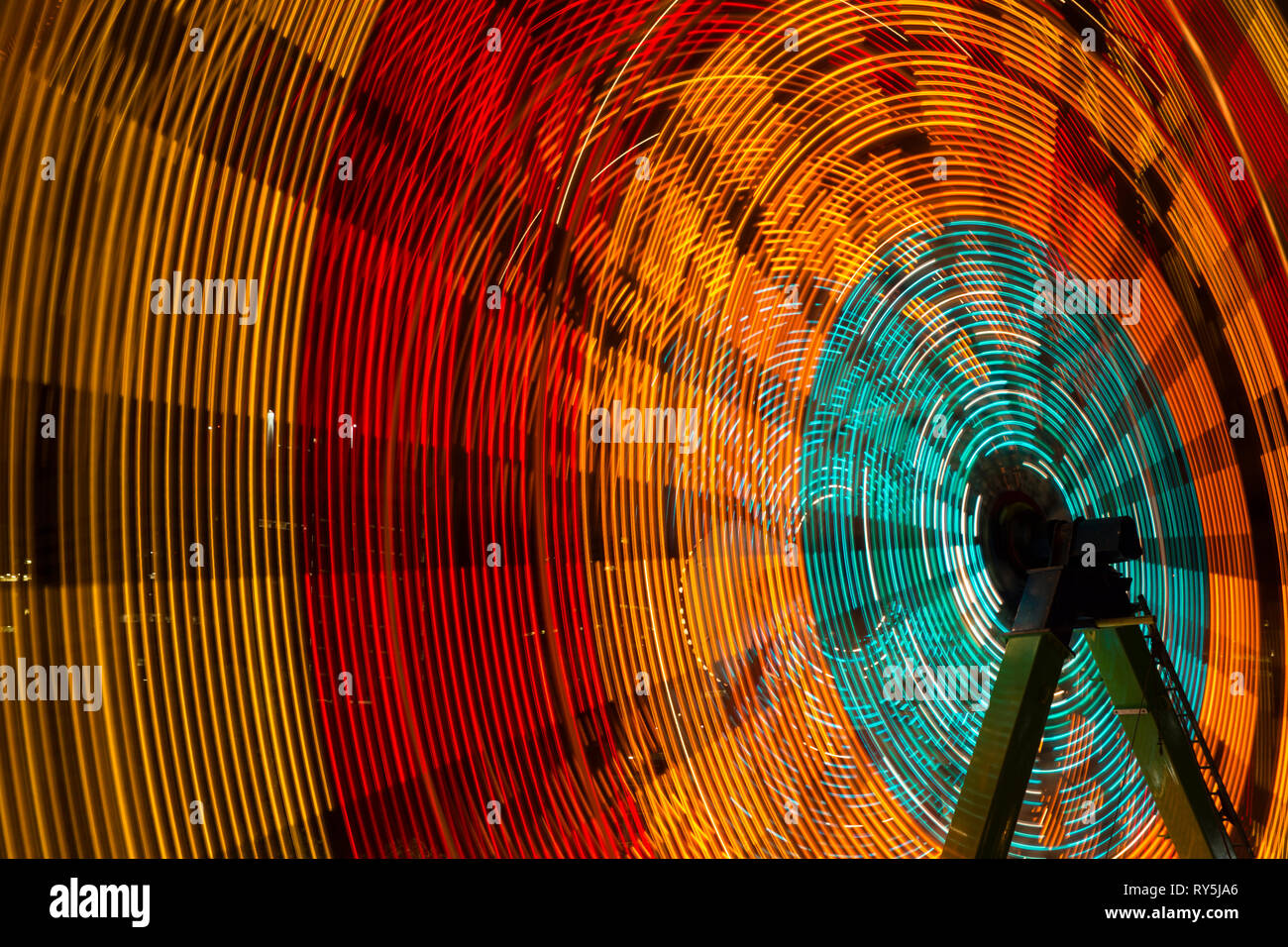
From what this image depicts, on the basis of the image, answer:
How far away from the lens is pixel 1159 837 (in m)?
4.80

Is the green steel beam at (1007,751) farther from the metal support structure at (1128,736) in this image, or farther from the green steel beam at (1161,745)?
the green steel beam at (1161,745)

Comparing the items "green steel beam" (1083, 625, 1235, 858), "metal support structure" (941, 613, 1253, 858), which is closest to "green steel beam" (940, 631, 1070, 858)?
"metal support structure" (941, 613, 1253, 858)

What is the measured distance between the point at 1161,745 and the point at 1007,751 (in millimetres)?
978

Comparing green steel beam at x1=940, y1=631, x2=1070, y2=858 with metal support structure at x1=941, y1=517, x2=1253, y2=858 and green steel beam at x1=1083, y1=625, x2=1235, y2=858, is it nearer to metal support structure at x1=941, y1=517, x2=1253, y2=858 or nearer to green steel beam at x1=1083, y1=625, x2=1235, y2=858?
metal support structure at x1=941, y1=517, x2=1253, y2=858

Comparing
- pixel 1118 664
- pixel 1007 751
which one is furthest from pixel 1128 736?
pixel 1007 751

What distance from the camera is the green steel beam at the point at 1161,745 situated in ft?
12.4

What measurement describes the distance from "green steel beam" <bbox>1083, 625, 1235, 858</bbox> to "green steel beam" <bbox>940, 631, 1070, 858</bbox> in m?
0.40

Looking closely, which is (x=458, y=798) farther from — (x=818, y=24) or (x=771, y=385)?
(x=818, y=24)

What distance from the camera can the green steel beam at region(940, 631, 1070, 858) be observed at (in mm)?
3107

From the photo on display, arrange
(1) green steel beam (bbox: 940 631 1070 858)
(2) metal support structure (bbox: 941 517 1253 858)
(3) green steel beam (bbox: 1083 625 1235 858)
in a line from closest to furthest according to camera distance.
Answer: (1) green steel beam (bbox: 940 631 1070 858) → (2) metal support structure (bbox: 941 517 1253 858) → (3) green steel beam (bbox: 1083 625 1235 858)

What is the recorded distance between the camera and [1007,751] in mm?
3238

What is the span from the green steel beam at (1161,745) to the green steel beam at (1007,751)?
0.40 m

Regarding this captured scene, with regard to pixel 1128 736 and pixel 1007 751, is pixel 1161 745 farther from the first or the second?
Result: pixel 1007 751

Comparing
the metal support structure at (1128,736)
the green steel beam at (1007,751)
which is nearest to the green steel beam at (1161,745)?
the metal support structure at (1128,736)
